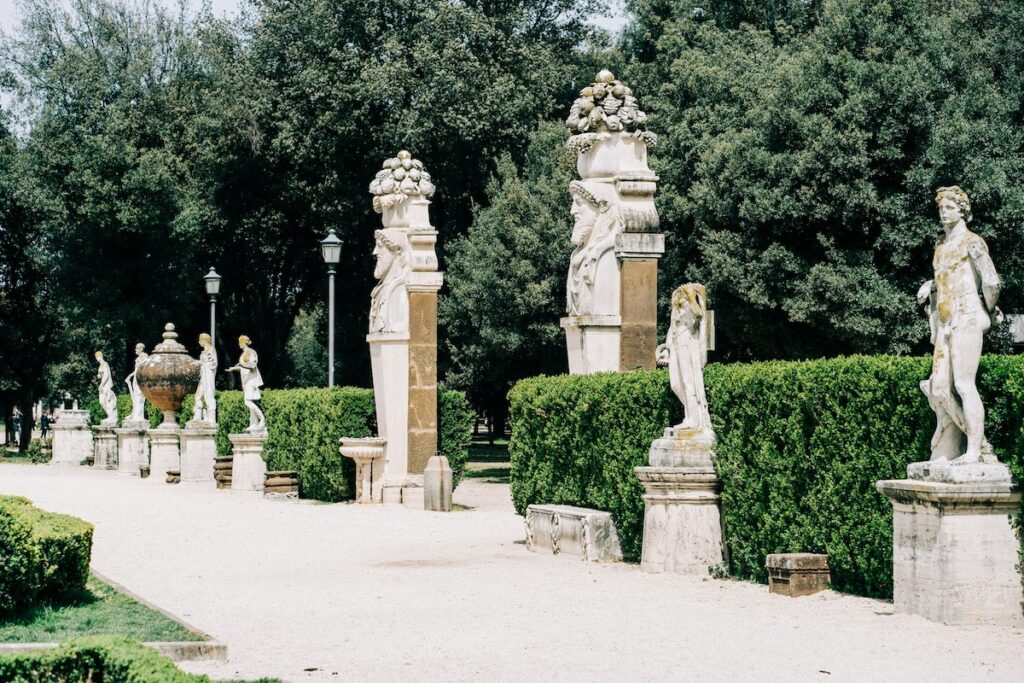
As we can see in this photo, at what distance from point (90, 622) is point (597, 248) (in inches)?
336

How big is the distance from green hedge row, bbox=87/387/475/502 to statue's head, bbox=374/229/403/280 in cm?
217

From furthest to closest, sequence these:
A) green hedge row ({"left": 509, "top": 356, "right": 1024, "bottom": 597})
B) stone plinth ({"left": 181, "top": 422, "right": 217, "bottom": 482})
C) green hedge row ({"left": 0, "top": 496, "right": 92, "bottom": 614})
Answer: stone plinth ({"left": 181, "top": 422, "right": 217, "bottom": 482}) → green hedge row ({"left": 509, "top": 356, "right": 1024, "bottom": 597}) → green hedge row ({"left": 0, "top": 496, "right": 92, "bottom": 614})

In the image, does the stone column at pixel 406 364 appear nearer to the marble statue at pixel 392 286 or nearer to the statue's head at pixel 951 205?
the marble statue at pixel 392 286

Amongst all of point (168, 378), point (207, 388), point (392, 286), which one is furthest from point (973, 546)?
point (168, 378)

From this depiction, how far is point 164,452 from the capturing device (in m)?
31.1

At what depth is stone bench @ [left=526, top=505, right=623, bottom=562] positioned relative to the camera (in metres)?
14.2

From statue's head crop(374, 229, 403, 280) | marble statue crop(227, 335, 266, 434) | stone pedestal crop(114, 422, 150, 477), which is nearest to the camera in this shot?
statue's head crop(374, 229, 403, 280)

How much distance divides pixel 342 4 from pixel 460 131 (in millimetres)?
5716

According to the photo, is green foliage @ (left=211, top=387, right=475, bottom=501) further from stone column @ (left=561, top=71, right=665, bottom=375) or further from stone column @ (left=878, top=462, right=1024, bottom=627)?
stone column @ (left=878, top=462, right=1024, bottom=627)

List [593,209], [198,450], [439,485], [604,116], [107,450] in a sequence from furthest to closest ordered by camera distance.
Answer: [107,450] → [198,450] → [439,485] → [604,116] → [593,209]

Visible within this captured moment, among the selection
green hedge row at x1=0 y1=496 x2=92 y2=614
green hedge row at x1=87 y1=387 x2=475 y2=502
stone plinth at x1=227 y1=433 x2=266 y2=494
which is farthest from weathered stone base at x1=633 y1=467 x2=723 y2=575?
stone plinth at x1=227 y1=433 x2=266 y2=494

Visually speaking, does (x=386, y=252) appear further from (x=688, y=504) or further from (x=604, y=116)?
(x=688, y=504)

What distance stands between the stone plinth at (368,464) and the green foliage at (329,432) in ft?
2.07

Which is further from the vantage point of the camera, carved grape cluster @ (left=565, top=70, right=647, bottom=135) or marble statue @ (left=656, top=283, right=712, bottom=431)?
carved grape cluster @ (left=565, top=70, right=647, bottom=135)
